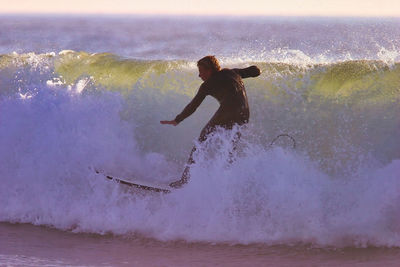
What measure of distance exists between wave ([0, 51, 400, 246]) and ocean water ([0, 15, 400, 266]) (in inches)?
0.6

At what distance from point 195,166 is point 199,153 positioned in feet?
0.49

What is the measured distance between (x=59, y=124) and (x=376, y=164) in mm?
4105

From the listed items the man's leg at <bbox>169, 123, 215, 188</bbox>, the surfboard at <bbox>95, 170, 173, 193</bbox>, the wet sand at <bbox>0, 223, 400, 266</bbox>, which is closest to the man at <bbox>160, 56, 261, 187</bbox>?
the man's leg at <bbox>169, 123, 215, 188</bbox>

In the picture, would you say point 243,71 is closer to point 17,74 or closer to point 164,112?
point 164,112

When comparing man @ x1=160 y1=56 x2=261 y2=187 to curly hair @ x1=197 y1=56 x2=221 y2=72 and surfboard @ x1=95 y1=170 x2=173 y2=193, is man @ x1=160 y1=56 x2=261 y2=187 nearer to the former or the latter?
curly hair @ x1=197 y1=56 x2=221 y2=72

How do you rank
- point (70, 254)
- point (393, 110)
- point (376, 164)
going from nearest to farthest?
1. point (70, 254)
2. point (376, 164)
3. point (393, 110)

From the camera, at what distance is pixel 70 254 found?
6016mm

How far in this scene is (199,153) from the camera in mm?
6633

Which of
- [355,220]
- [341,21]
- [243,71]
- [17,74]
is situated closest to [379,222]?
[355,220]

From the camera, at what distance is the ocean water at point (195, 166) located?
6.14m

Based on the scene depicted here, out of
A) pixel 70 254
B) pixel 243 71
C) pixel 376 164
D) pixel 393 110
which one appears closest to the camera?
pixel 70 254

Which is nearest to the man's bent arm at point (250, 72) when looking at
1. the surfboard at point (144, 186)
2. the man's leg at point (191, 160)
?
the man's leg at point (191, 160)

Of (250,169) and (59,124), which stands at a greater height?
(59,124)

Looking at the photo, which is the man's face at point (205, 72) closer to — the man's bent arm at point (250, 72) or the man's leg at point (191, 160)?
the man's bent arm at point (250, 72)
